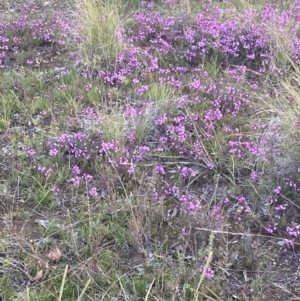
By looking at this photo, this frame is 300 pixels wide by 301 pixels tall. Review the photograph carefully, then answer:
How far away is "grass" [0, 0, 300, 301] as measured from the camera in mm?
3490

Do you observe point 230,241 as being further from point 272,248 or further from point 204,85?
point 204,85

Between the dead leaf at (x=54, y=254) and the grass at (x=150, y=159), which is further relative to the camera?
the dead leaf at (x=54, y=254)

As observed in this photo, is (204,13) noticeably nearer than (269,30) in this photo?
No

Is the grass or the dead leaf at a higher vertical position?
the grass

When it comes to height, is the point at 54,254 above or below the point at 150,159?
below

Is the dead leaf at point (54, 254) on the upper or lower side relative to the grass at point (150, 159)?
lower

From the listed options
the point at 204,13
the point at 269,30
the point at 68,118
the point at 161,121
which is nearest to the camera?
the point at 161,121

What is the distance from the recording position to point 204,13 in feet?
22.6

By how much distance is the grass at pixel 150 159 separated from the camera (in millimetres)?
3490

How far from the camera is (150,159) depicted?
14.9 ft

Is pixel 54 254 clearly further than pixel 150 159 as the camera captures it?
No

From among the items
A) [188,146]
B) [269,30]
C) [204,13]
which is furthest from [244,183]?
[204,13]

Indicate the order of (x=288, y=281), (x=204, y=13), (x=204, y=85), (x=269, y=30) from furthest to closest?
(x=204, y=13) → (x=269, y=30) → (x=204, y=85) → (x=288, y=281)

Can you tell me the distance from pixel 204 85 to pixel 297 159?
5.25 ft
